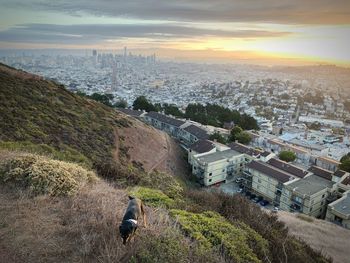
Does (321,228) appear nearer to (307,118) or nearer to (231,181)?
(231,181)

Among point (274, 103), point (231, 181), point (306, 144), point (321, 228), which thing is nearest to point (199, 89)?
point (274, 103)

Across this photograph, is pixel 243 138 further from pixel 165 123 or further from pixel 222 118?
pixel 222 118

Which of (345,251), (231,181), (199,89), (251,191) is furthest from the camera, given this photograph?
(199,89)

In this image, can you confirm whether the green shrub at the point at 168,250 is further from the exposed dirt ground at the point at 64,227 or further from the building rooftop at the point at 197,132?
the building rooftop at the point at 197,132

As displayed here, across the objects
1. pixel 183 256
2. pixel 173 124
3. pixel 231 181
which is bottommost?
pixel 231 181

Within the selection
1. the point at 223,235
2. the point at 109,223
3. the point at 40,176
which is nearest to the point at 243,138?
the point at 223,235

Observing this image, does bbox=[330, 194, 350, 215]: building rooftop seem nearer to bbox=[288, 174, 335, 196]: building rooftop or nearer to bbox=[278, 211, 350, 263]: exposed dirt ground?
bbox=[288, 174, 335, 196]: building rooftop

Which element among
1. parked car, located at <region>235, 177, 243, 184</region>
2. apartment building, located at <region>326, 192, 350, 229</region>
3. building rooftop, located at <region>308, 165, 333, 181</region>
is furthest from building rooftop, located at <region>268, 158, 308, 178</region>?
apartment building, located at <region>326, 192, 350, 229</region>

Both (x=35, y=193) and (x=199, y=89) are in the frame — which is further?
(x=199, y=89)
